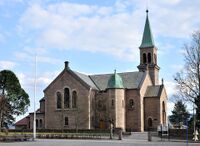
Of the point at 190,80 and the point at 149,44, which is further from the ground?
the point at 149,44

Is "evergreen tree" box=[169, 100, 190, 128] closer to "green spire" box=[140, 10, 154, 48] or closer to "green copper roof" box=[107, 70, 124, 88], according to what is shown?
"green copper roof" box=[107, 70, 124, 88]

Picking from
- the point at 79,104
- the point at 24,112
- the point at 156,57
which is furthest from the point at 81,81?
the point at 156,57

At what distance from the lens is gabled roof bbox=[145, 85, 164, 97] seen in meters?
81.9

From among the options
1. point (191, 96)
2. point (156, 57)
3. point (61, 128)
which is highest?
point (156, 57)

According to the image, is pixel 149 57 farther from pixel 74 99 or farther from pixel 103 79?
pixel 74 99

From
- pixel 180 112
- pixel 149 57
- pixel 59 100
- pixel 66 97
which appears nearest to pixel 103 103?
pixel 66 97

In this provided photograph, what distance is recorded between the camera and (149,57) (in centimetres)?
9125

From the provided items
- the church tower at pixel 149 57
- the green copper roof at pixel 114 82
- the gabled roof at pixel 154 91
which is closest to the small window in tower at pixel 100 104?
the green copper roof at pixel 114 82

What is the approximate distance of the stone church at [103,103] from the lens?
256 ft

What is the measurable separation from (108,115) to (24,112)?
20.3 meters

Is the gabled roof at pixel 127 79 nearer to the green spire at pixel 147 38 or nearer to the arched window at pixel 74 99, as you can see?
the arched window at pixel 74 99

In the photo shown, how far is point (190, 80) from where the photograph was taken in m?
57.9

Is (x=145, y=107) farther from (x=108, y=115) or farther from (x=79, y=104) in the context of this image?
(x=79, y=104)

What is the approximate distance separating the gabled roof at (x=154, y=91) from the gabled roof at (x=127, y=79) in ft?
11.4
